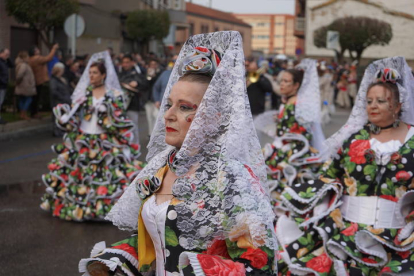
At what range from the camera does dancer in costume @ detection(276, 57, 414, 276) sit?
470 cm

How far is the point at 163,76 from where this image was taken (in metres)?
13.2

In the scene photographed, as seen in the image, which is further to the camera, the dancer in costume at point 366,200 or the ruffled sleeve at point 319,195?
the ruffled sleeve at point 319,195

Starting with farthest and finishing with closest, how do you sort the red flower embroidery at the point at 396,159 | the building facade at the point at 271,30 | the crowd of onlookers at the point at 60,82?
the building facade at the point at 271,30
the crowd of onlookers at the point at 60,82
the red flower embroidery at the point at 396,159

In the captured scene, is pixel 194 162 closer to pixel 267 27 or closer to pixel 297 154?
pixel 297 154

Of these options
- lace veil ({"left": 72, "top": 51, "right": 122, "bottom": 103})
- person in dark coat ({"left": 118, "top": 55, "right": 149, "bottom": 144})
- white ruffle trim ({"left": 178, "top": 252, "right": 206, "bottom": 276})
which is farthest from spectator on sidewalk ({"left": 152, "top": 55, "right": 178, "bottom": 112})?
white ruffle trim ({"left": 178, "top": 252, "right": 206, "bottom": 276})

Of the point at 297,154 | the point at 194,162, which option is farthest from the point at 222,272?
the point at 297,154

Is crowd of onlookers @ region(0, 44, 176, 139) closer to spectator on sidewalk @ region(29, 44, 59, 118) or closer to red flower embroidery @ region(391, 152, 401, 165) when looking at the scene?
spectator on sidewalk @ region(29, 44, 59, 118)

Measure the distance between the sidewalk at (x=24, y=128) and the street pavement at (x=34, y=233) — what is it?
295 centimetres

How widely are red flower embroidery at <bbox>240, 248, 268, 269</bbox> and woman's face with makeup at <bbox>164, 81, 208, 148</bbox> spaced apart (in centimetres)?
56

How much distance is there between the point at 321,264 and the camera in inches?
189

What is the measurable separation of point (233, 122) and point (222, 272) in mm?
592

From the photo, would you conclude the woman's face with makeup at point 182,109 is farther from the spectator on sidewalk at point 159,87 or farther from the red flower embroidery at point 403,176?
the spectator on sidewalk at point 159,87

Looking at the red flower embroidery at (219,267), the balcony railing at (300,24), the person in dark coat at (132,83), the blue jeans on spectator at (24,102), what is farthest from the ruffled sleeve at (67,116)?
the balcony railing at (300,24)

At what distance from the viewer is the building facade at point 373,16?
44.6 meters
